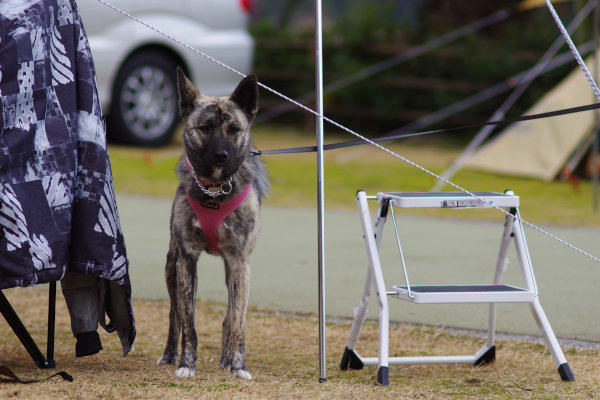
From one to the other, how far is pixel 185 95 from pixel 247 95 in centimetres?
29

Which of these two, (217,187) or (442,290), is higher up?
(217,187)

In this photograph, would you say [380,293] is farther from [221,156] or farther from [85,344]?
[85,344]

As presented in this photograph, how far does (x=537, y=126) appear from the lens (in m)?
11.8

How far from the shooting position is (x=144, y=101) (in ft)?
40.7

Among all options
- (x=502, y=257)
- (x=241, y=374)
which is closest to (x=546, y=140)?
(x=502, y=257)

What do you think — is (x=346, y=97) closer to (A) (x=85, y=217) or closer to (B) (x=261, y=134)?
(B) (x=261, y=134)

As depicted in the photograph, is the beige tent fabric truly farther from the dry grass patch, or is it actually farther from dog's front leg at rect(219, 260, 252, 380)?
dog's front leg at rect(219, 260, 252, 380)

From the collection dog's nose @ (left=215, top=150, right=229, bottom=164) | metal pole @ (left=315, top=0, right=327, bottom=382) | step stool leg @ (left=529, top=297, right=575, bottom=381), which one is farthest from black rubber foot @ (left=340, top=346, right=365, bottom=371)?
dog's nose @ (left=215, top=150, right=229, bottom=164)

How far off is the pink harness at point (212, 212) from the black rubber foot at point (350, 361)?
863 mm

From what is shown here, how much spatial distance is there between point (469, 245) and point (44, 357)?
4497mm

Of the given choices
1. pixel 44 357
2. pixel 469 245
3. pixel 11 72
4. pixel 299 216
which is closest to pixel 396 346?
pixel 44 357

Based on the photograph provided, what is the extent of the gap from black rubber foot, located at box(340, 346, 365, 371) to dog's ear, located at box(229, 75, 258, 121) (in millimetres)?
1252

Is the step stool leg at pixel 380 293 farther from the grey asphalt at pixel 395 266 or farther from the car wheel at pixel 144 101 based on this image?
the car wheel at pixel 144 101

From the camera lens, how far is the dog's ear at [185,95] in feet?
14.5
